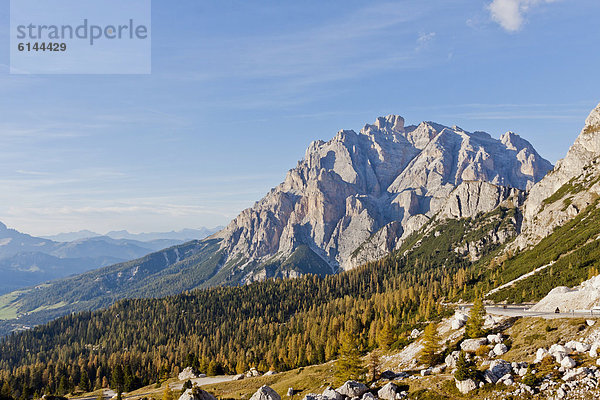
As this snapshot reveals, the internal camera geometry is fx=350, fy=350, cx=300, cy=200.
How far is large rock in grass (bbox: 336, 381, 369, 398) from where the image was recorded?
66.7 meters

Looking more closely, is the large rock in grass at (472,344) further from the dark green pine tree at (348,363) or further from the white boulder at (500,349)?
the dark green pine tree at (348,363)

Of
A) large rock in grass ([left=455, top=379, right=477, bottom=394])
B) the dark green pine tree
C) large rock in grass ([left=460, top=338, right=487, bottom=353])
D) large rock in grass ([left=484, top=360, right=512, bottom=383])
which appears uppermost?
large rock in grass ([left=484, top=360, right=512, bottom=383])

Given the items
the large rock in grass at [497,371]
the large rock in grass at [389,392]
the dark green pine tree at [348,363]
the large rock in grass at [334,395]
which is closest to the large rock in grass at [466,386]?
the large rock in grass at [497,371]

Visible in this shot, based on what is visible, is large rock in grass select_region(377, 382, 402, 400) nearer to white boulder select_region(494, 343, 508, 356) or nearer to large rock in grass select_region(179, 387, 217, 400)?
white boulder select_region(494, 343, 508, 356)

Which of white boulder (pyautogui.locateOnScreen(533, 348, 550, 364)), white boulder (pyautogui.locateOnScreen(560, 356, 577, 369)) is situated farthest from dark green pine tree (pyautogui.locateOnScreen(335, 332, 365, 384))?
white boulder (pyautogui.locateOnScreen(560, 356, 577, 369))

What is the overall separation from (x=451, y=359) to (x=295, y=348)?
124767 millimetres

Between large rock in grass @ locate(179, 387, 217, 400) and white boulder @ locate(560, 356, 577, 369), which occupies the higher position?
white boulder @ locate(560, 356, 577, 369)

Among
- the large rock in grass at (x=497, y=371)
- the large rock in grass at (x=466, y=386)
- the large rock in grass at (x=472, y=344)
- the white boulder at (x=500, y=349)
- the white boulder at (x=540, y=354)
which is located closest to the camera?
the large rock in grass at (x=497, y=371)

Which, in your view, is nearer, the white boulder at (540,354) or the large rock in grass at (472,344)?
the white boulder at (540,354)

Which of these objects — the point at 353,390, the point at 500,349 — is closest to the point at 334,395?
the point at 353,390

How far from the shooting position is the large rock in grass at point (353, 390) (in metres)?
66.7

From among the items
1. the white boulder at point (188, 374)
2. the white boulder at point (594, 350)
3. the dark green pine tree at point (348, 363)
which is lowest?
the white boulder at point (188, 374)

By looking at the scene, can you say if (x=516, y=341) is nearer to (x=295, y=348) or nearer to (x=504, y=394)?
(x=504, y=394)

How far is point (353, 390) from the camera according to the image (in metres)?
67.2
